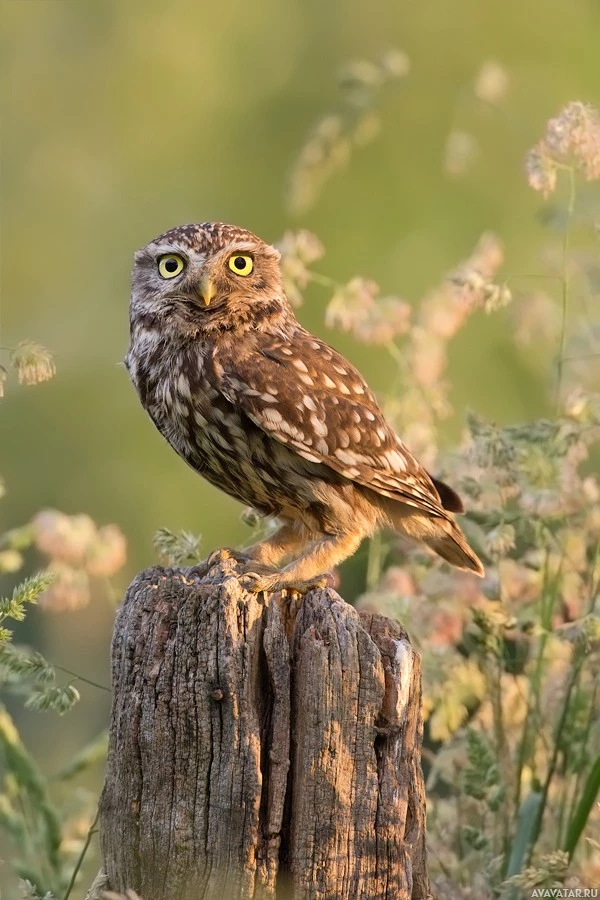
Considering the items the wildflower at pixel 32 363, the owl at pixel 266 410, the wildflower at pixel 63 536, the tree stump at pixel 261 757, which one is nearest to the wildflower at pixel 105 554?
the wildflower at pixel 63 536

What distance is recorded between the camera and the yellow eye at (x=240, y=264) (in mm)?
4105

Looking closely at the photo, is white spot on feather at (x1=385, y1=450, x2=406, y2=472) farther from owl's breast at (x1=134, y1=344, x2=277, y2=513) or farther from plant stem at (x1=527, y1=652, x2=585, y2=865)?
plant stem at (x1=527, y1=652, x2=585, y2=865)

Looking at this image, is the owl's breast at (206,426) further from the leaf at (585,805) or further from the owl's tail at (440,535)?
the leaf at (585,805)

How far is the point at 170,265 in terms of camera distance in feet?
13.5

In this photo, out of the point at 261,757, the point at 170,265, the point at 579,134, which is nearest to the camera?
the point at 261,757

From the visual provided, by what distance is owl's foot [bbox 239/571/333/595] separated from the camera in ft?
10.3

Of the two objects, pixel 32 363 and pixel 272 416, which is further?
pixel 272 416

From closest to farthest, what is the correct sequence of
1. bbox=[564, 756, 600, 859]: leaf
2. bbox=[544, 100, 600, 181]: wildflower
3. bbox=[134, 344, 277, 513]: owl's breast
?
bbox=[564, 756, 600, 859]: leaf → bbox=[544, 100, 600, 181]: wildflower → bbox=[134, 344, 277, 513]: owl's breast

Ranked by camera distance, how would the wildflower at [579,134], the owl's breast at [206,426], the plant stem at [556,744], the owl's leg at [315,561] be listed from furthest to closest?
the owl's breast at [206,426] < the wildflower at [579,134] < the plant stem at [556,744] < the owl's leg at [315,561]

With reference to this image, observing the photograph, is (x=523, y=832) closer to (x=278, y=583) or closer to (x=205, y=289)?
(x=278, y=583)

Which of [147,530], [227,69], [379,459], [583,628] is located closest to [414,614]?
[379,459]

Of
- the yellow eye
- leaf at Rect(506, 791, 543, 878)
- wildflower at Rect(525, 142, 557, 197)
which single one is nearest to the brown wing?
the yellow eye

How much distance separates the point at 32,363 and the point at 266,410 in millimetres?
885

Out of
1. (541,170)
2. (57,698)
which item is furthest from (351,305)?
(57,698)
